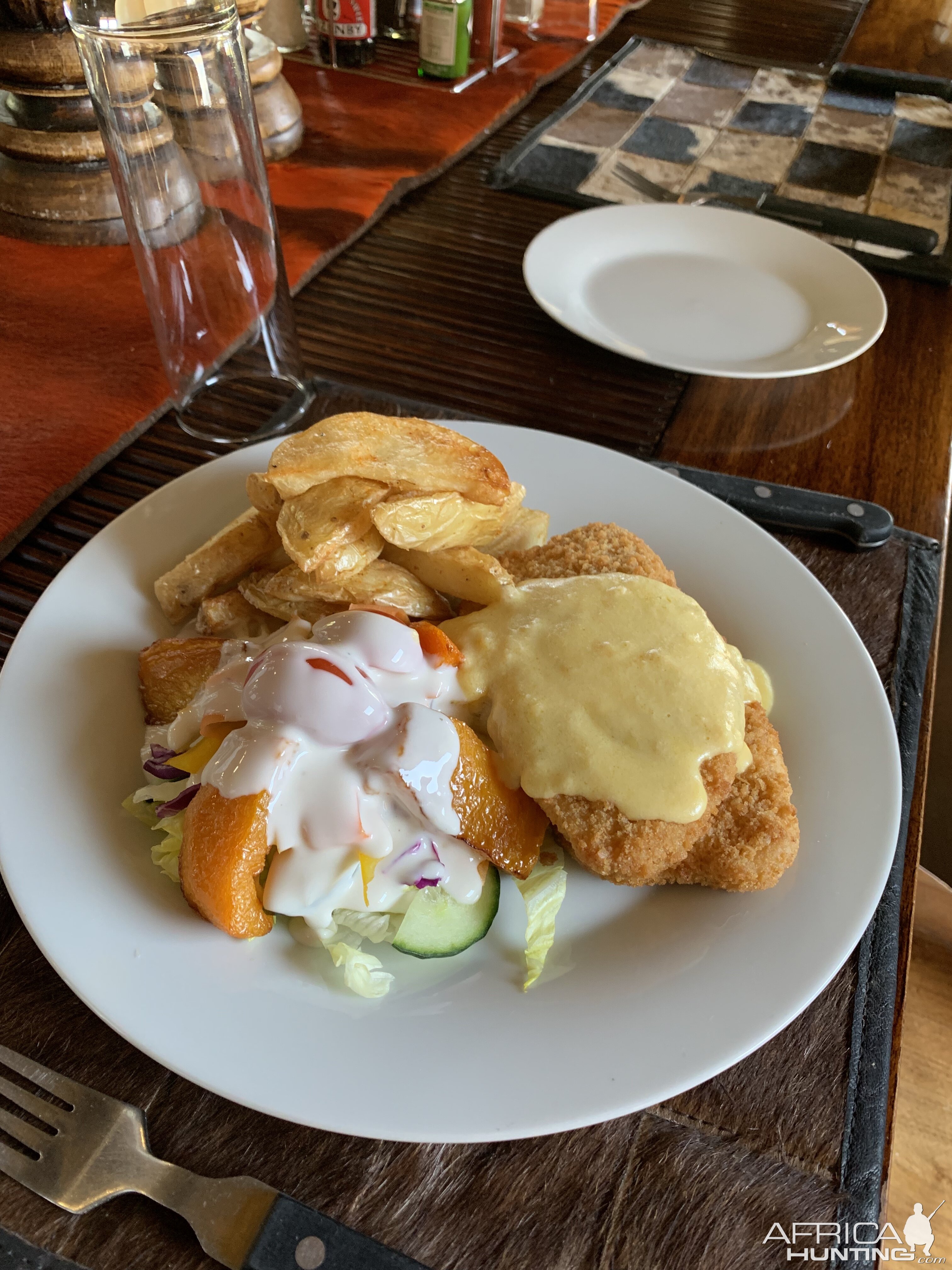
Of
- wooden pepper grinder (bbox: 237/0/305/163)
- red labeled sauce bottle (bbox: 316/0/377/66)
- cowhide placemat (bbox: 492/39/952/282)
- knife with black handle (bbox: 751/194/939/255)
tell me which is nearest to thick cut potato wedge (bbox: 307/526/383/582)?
wooden pepper grinder (bbox: 237/0/305/163)

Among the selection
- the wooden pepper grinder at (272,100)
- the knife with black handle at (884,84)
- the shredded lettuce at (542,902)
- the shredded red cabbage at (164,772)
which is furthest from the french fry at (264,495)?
the knife with black handle at (884,84)

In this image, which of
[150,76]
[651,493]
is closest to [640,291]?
[651,493]

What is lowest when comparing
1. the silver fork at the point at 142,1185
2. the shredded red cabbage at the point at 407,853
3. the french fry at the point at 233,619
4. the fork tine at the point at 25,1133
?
the silver fork at the point at 142,1185

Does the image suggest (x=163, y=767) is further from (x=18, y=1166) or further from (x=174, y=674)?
(x=18, y=1166)

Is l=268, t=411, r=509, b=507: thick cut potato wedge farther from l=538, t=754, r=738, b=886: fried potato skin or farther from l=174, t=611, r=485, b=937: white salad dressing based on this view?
l=538, t=754, r=738, b=886: fried potato skin

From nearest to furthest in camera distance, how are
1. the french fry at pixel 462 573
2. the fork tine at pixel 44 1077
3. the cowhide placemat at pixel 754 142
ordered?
the fork tine at pixel 44 1077, the french fry at pixel 462 573, the cowhide placemat at pixel 754 142

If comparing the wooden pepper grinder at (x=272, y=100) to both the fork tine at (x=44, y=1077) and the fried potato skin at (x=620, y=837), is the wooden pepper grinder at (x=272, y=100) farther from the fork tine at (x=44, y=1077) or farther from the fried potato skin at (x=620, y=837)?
the fork tine at (x=44, y=1077)
